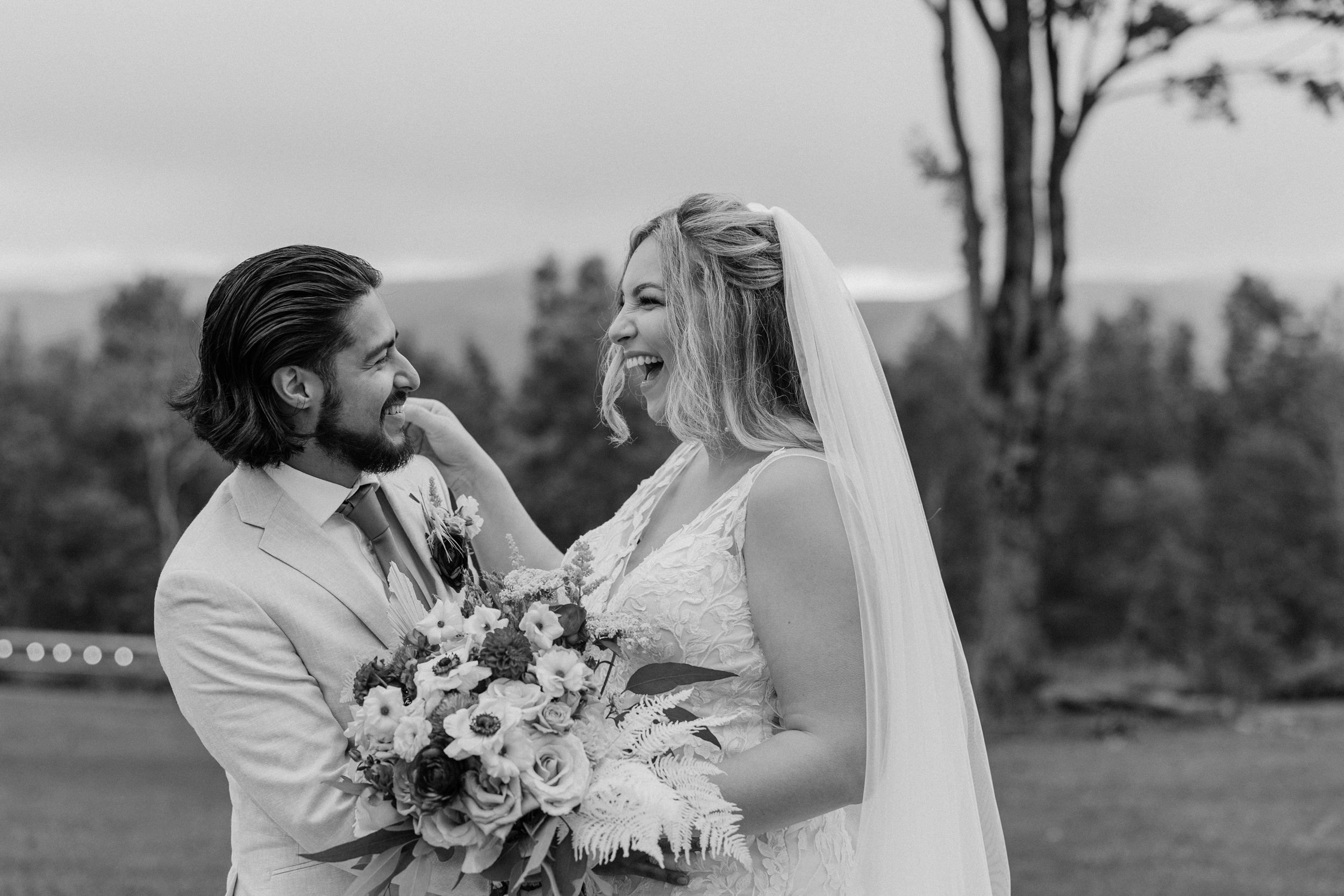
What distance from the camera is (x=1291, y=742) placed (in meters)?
15.6

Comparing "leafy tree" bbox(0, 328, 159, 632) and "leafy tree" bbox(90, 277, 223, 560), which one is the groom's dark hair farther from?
"leafy tree" bbox(0, 328, 159, 632)

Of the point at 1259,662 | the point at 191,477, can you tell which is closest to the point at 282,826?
the point at 1259,662

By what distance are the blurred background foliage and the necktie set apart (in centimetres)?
2655

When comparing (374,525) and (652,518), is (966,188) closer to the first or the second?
(652,518)

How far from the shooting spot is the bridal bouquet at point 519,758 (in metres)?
2.75

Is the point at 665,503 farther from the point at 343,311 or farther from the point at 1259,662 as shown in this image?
the point at 1259,662

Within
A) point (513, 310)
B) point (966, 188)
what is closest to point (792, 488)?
point (966, 188)

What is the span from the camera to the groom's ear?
3375 millimetres

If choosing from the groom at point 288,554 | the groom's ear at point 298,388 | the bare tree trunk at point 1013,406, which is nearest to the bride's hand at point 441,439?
the groom at point 288,554

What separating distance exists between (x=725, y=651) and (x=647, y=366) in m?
0.81

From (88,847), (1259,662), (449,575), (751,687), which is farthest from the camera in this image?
(1259,662)

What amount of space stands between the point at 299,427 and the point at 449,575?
1.95ft

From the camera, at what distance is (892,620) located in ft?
10.6

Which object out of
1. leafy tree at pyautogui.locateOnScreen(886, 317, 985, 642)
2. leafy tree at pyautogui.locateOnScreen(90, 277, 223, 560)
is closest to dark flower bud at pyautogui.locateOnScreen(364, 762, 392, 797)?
leafy tree at pyautogui.locateOnScreen(90, 277, 223, 560)
